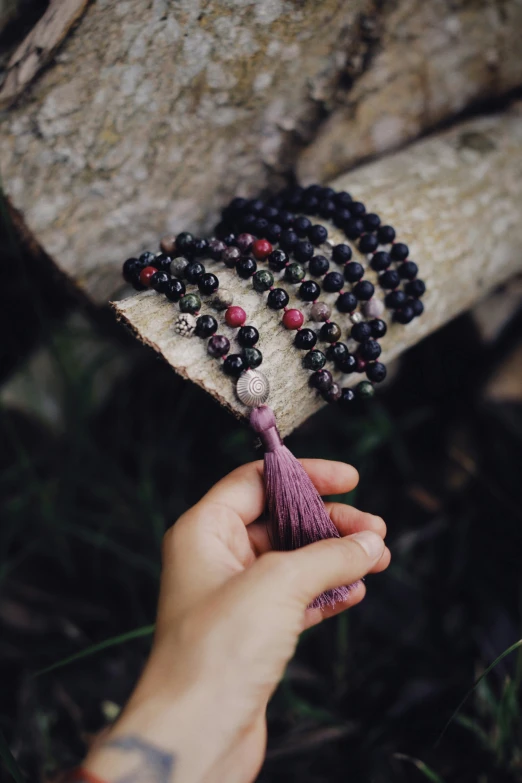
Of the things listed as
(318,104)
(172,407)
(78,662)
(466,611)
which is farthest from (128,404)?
(466,611)

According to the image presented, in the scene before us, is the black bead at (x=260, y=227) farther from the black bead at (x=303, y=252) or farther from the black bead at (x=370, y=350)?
the black bead at (x=370, y=350)

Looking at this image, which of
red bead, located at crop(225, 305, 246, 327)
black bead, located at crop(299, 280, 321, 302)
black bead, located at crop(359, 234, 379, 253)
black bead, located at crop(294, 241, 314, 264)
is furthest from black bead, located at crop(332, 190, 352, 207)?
red bead, located at crop(225, 305, 246, 327)

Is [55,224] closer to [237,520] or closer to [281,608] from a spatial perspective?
[237,520]

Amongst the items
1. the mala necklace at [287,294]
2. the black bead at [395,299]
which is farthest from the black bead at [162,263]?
the black bead at [395,299]

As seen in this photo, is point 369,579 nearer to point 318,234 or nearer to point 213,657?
Answer: point 213,657

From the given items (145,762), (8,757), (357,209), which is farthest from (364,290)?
(8,757)

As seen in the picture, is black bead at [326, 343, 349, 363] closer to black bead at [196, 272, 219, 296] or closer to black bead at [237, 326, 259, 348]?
black bead at [237, 326, 259, 348]
